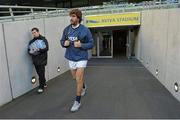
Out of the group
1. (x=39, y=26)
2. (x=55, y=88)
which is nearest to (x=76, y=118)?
(x=55, y=88)

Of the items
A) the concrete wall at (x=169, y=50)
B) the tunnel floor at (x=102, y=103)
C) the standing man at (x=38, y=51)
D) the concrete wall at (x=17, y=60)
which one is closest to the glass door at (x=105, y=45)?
the concrete wall at (x=169, y=50)

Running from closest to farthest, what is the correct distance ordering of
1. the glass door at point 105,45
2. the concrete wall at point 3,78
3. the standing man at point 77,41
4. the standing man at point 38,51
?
1. the standing man at point 77,41
2. the concrete wall at point 3,78
3. the standing man at point 38,51
4. the glass door at point 105,45

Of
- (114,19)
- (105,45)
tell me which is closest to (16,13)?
(114,19)

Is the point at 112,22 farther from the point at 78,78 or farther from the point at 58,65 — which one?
the point at 78,78

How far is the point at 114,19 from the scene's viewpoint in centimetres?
1262

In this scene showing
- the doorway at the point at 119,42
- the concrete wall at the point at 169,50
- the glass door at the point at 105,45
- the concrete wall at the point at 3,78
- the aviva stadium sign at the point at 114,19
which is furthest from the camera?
the doorway at the point at 119,42

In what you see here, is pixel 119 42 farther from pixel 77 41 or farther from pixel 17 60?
pixel 77 41

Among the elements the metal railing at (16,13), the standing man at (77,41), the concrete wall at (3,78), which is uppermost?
the metal railing at (16,13)

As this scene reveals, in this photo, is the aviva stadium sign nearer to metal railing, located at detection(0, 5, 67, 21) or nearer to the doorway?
the doorway

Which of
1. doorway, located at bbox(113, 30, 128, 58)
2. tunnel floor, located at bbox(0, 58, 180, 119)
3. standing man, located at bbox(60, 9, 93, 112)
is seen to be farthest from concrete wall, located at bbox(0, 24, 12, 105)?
doorway, located at bbox(113, 30, 128, 58)

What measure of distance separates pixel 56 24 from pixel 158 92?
165 inches

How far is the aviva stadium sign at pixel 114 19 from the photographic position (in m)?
12.2

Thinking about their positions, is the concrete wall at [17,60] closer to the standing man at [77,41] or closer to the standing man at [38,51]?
the standing man at [38,51]

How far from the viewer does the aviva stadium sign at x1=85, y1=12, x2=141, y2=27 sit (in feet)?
40.1
